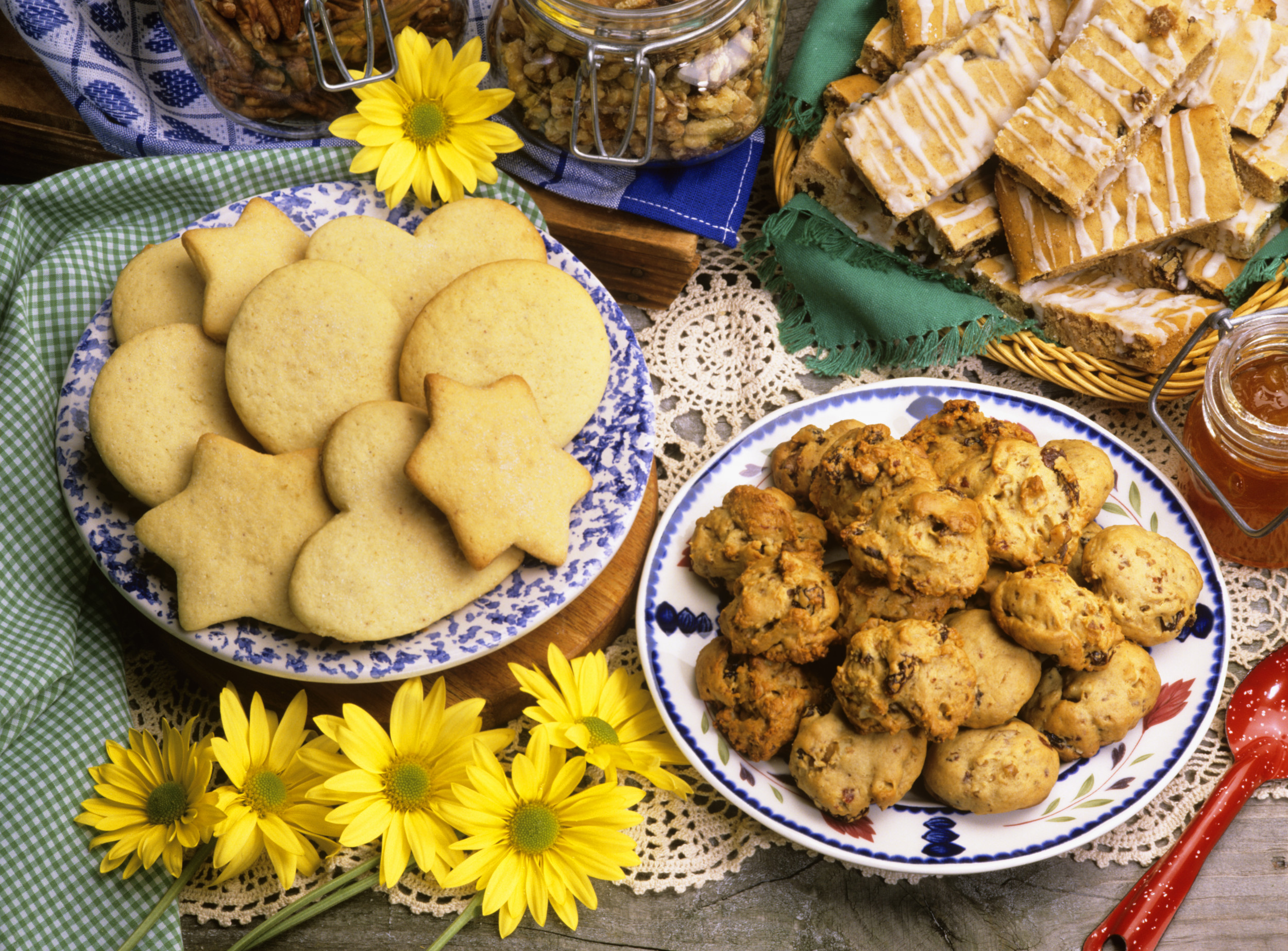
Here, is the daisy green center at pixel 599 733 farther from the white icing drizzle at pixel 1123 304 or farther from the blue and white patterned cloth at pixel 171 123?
the white icing drizzle at pixel 1123 304

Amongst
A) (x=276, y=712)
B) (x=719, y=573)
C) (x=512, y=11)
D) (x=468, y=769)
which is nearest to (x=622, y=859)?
(x=468, y=769)

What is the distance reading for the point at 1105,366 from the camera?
6.34ft

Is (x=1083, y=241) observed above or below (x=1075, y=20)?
below

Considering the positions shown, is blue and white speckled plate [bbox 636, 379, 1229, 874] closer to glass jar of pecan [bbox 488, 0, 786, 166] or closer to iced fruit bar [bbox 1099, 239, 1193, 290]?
iced fruit bar [bbox 1099, 239, 1193, 290]

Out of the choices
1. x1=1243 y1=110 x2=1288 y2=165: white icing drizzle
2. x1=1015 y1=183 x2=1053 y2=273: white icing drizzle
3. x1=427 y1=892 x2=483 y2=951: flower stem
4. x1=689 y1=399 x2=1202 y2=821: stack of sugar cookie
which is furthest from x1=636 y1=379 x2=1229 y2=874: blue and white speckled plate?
x1=1243 y1=110 x2=1288 y2=165: white icing drizzle

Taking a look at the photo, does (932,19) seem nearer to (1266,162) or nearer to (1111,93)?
(1111,93)

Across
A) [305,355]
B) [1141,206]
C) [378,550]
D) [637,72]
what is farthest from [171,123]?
[1141,206]

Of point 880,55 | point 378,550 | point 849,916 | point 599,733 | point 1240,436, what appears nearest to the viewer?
point 378,550

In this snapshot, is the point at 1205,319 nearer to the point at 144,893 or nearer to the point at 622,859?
the point at 622,859

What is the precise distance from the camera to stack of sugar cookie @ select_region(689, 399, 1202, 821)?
1.48m

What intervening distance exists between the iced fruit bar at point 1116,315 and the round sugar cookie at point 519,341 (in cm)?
89

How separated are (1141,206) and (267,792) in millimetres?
1782

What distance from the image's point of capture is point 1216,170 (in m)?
1.89

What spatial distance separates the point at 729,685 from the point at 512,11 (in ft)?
4.10
